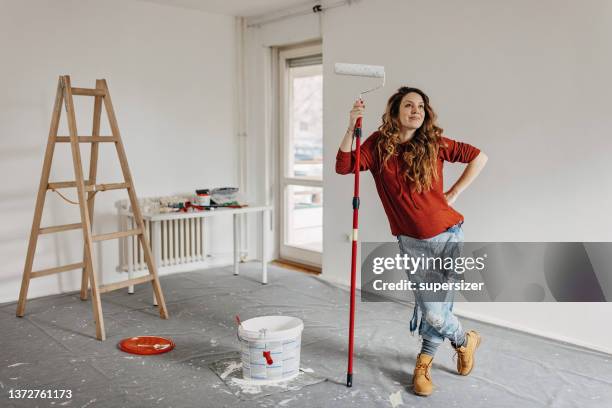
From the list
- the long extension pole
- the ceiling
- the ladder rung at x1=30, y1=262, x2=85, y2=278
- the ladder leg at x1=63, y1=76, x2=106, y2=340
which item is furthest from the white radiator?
the long extension pole

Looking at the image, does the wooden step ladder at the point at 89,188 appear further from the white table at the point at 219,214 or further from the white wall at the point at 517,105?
the white wall at the point at 517,105

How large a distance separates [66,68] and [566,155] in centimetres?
352

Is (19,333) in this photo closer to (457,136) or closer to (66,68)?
(66,68)

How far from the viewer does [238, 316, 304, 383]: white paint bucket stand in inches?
113

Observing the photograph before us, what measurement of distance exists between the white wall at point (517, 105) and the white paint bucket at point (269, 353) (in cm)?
158

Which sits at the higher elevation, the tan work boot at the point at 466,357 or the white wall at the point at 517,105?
the white wall at the point at 517,105

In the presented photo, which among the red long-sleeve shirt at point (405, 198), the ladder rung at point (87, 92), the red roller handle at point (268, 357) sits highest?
the ladder rung at point (87, 92)

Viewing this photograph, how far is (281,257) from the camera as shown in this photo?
5867 millimetres

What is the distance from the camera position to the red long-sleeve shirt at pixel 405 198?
2869mm

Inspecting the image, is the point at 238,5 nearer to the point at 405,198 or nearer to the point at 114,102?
the point at 114,102

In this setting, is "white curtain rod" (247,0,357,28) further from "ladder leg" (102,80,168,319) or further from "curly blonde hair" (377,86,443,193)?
"curly blonde hair" (377,86,443,193)

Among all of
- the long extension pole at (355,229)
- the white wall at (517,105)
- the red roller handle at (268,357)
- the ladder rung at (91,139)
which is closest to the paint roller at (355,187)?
the long extension pole at (355,229)

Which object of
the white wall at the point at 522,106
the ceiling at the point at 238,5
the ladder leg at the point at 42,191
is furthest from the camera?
the ceiling at the point at 238,5

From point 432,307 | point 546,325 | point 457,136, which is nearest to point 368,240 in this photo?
point 457,136
